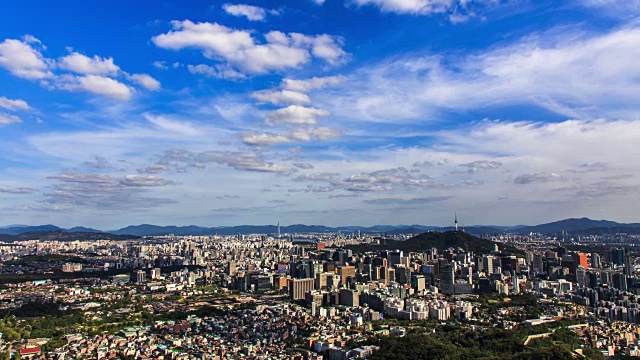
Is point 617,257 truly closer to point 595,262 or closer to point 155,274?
point 595,262

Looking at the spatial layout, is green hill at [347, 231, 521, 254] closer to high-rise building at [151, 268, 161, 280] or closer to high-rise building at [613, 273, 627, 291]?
high-rise building at [613, 273, 627, 291]

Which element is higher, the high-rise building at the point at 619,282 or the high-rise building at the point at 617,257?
the high-rise building at the point at 617,257

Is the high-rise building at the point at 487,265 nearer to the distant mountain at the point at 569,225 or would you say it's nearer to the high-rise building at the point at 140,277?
the high-rise building at the point at 140,277

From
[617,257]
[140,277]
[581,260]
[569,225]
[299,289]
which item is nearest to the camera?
[299,289]

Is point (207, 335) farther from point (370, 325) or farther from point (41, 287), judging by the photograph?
point (41, 287)

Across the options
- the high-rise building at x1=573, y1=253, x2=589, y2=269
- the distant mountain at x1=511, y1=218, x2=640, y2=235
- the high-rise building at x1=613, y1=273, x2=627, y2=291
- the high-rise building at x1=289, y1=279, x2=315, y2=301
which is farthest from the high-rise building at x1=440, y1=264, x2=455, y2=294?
the distant mountain at x1=511, y1=218, x2=640, y2=235

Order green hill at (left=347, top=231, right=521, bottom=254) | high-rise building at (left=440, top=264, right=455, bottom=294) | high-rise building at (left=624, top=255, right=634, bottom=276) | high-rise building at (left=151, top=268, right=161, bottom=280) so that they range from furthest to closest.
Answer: green hill at (left=347, top=231, right=521, bottom=254)
high-rise building at (left=151, top=268, right=161, bottom=280)
high-rise building at (left=624, top=255, right=634, bottom=276)
high-rise building at (left=440, top=264, right=455, bottom=294)

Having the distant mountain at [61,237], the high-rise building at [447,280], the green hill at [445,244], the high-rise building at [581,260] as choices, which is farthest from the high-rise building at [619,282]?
the distant mountain at [61,237]

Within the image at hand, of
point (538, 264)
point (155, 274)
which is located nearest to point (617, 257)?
point (538, 264)
